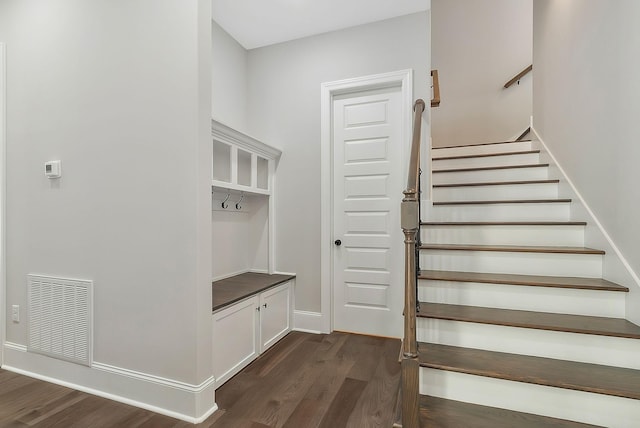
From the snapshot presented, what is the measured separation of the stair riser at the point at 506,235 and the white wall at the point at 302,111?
114cm

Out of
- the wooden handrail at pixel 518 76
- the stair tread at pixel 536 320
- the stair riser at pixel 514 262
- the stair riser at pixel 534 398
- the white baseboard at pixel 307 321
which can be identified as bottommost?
the white baseboard at pixel 307 321

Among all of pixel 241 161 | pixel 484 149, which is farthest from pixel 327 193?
pixel 484 149

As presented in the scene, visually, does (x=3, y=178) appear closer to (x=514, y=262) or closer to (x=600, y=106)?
(x=514, y=262)

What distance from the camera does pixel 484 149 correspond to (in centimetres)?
371

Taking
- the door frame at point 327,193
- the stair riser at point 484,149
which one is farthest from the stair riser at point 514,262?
the stair riser at point 484,149

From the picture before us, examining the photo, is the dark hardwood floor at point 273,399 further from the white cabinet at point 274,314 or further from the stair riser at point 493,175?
the stair riser at point 493,175

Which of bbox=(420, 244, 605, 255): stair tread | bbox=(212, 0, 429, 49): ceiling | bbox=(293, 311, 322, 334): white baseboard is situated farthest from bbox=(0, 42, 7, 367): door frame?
bbox=(420, 244, 605, 255): stair tread

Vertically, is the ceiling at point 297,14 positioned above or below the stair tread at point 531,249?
above

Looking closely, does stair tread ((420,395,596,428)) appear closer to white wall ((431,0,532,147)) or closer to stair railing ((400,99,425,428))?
stair railing ((400,99,425,428))

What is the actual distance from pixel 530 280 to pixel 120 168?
8.51ft

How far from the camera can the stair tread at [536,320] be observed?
1.51m

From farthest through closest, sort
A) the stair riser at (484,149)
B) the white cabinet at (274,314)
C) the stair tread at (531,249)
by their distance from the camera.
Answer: the stair riser at (484,149)
the white cabinet at (274,314)
the stair tread at (531,249)

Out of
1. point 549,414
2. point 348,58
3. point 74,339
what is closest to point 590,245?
point 549,414

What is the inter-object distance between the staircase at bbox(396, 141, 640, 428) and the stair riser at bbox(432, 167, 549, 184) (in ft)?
1.55
